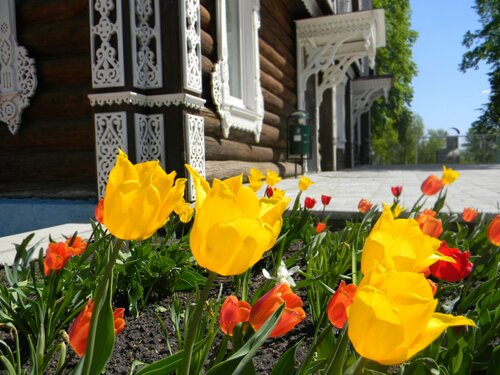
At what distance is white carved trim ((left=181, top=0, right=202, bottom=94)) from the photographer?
3.42 meters

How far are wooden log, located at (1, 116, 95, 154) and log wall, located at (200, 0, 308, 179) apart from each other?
1127mm

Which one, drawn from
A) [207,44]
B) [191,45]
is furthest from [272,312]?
[207,44]

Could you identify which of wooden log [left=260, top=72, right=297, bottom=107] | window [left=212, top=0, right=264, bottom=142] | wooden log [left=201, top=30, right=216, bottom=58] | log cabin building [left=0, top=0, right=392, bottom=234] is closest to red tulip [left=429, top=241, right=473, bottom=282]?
log cabin building [left=0, top=0, right=392, bottom=234]

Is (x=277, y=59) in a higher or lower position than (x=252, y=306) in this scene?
higher

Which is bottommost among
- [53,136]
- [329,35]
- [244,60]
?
[53,136]

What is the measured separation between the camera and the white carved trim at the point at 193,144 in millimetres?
3469

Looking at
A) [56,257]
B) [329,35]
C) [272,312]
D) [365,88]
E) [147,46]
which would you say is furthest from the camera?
[365,88]

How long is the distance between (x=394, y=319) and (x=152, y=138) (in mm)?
3281

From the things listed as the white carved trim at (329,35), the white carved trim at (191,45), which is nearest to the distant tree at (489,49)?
the white carved trim at (329,35)

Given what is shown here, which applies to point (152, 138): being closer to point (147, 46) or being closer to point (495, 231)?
point (147, 46)

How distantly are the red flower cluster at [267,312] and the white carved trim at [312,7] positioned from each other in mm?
8081

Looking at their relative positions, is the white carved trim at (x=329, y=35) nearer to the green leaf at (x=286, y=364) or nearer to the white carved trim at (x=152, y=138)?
the white carved trim at (x=152, y=138)

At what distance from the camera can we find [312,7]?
8.56m

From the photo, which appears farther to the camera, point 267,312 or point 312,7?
point 312,7
